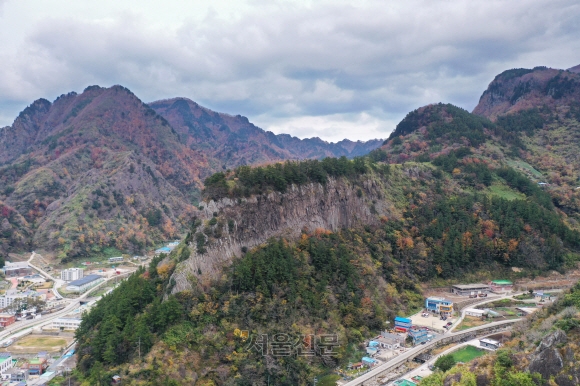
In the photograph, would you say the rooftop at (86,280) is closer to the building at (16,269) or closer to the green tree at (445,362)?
the building at (16,269)

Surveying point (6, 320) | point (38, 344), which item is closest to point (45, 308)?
point (6, 320)

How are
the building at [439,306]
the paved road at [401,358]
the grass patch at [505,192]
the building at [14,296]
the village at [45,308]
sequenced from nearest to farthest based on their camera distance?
the paved road at [401,358]
the village at [45,308]
the building at [439,306]
the building at [14,296]
the grass patch at [505,192]

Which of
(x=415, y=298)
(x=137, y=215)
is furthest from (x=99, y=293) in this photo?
(x=415, y=298)

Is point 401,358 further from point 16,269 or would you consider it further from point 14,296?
point 16,269

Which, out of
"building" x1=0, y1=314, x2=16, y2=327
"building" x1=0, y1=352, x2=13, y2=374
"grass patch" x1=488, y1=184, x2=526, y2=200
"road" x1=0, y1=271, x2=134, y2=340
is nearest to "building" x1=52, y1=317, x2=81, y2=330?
"road" x1=0, y1=271, x2=134, y2=340

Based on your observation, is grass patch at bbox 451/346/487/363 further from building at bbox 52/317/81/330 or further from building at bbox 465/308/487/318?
building at bbox 52/317/81/330

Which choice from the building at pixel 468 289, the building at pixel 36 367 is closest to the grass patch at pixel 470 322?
the building at pixel 468 289

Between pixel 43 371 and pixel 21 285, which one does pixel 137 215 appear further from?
pixel 43 371
